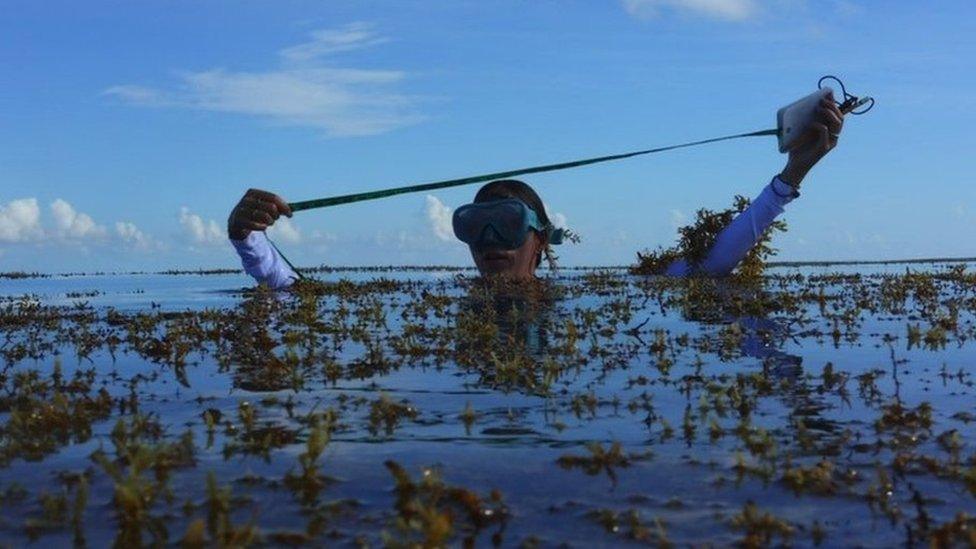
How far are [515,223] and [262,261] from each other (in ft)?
13.8

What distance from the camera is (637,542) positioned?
2916mm

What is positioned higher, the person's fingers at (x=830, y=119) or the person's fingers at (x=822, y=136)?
the person's fingers at (x=830, y=119)

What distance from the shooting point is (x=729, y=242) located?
16.4 meters

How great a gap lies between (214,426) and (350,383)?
1.65 m

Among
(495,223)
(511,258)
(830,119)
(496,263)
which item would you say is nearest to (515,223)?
(495,223)

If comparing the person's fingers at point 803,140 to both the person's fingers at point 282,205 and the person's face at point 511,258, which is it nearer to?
the person's face at point 511,258

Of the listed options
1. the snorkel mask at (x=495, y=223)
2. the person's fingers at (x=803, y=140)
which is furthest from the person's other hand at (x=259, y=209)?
the person's fingers at (x=803, y=140)

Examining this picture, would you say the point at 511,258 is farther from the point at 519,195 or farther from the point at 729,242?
the point at 729,242

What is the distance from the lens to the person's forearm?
42.2 ft

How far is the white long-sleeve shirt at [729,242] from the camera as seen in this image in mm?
13414

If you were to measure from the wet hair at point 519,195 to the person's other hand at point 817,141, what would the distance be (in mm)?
4406

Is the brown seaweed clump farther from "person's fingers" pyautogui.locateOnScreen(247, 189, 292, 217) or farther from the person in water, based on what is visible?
"person's fingers" pyautogui.locateOnScreen(247, 189, 292, 217)

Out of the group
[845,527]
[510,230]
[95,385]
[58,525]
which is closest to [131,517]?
[58,525]

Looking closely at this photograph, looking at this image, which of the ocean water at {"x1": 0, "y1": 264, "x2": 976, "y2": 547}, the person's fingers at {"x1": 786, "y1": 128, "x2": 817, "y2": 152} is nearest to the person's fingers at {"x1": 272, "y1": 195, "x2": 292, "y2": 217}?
the ocean water at {"x1": 0, "y1": 264, "x2": 976, "y2": 547}
